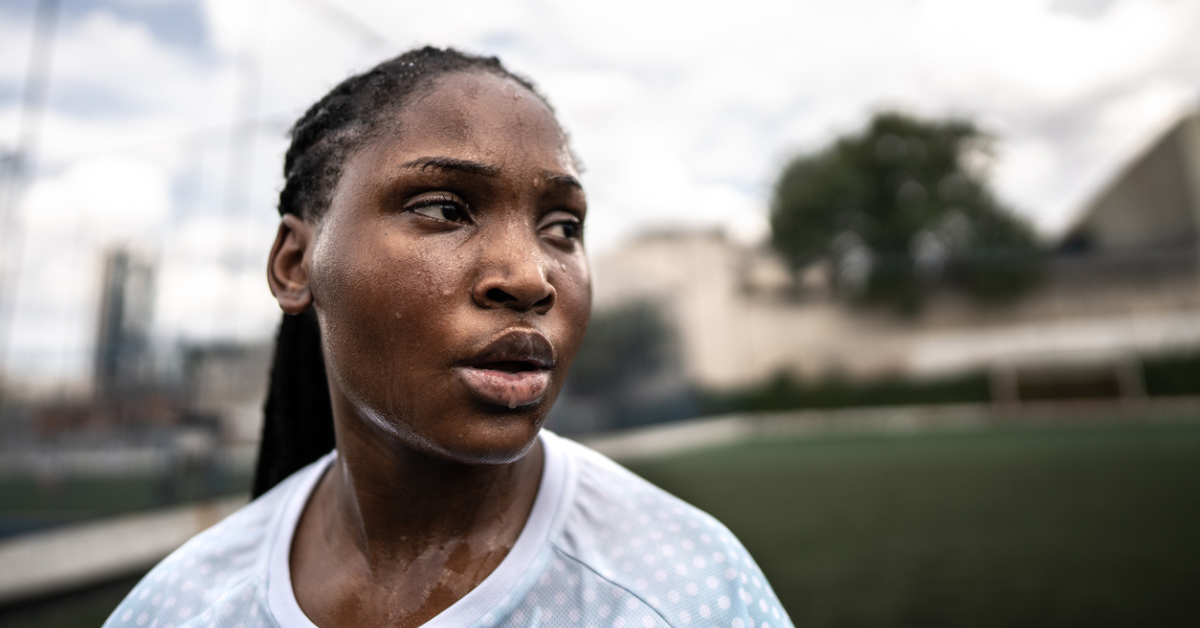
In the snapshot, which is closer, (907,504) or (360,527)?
(360,527)

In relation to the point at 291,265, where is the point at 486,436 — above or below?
below

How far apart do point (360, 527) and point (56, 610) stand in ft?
16.3

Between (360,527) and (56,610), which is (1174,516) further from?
(56,610)

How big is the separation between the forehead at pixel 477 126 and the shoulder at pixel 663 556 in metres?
0.51

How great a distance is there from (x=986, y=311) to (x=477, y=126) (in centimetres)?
3172

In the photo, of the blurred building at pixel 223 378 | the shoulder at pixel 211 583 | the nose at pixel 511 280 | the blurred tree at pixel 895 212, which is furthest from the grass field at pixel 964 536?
the blurred tree at pixel 895 212

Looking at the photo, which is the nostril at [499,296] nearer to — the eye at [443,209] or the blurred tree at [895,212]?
the eye at [443,209]

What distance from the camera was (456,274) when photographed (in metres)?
0.88

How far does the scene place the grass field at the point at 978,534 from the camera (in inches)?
151

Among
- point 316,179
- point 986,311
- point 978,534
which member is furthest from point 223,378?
point 986,311

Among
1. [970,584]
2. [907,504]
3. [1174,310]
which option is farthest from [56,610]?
[1174,310]

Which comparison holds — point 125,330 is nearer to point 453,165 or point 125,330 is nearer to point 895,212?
point 453,165

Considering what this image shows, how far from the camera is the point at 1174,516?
6.05m

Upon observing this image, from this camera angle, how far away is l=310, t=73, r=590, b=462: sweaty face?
0.85m
